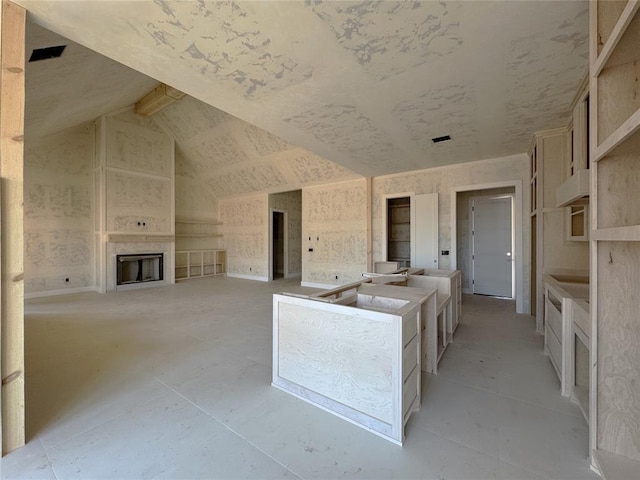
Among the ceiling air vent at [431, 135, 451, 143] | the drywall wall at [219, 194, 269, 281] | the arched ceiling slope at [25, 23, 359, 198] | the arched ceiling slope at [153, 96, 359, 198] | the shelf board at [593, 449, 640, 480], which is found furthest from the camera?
the drywall wall at [219, 194, 269, 281]

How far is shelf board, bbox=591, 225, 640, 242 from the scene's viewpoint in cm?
111

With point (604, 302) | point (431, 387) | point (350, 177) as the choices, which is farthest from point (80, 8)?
point (350, 177)

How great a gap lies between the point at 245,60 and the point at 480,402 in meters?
3.32

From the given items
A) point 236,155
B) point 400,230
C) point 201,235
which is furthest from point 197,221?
point 400,230

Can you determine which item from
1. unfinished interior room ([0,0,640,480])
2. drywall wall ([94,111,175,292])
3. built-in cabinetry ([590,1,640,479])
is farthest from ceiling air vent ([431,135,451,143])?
drywall wall ([94,111,175,292])

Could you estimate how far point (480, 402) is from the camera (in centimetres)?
202

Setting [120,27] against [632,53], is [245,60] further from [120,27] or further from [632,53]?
[632,53]

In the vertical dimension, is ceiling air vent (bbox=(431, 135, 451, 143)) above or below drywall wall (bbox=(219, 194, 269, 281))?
above

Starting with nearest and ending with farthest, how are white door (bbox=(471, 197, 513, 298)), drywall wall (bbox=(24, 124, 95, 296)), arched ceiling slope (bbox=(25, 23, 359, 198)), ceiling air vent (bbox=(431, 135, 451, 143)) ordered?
1. arched ceiling slope (bbox=(25, 23, 359, 198))
2. ceiling air vent (bbox=(431, 135, 451, 143))
3. white door (bbox=(471, 197, 513, 298))
4. drywall wall (bbox=(24, 124, 95, 296))

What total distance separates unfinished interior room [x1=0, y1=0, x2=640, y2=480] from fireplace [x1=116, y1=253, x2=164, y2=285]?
6.61ft

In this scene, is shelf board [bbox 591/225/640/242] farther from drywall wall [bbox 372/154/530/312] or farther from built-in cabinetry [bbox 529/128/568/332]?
drywall wall [bbox 372/154/530/312]

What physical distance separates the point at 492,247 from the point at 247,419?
6055 mm

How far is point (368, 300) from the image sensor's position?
2.30 m

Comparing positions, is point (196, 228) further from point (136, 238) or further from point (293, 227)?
point (293, 227)
